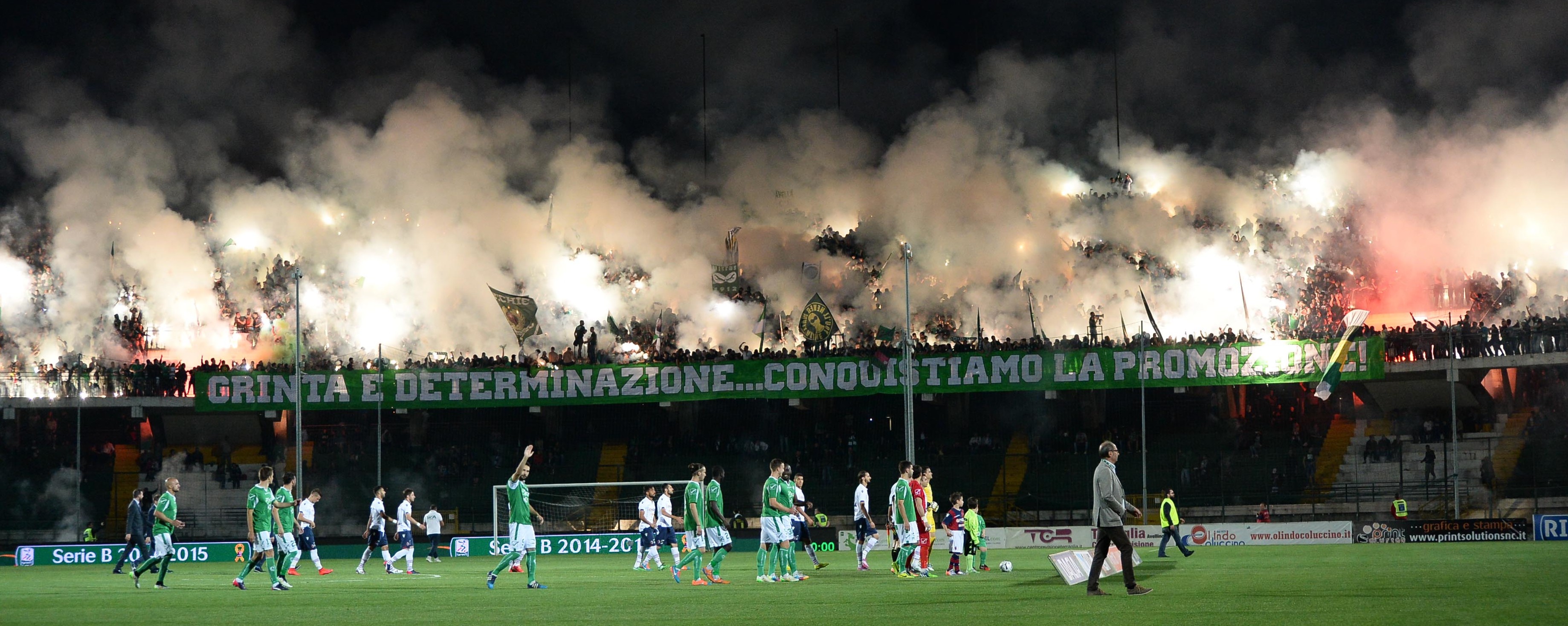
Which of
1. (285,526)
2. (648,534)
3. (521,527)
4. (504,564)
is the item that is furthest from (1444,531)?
(285,526)

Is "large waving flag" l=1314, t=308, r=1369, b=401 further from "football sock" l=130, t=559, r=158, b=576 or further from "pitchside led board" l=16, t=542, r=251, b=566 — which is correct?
"football sock" l=130, t=559, r=158, b=576

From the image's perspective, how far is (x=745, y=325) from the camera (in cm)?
5612

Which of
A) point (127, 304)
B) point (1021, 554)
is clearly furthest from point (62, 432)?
point (1021, 554)

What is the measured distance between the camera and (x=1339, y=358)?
40.6 m

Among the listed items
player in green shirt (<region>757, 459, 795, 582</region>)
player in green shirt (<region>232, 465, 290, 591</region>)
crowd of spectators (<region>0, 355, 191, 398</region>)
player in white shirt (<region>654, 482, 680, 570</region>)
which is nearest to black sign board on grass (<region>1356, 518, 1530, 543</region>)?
player in white shirt (<region>654, 482, 680, 570</region>)

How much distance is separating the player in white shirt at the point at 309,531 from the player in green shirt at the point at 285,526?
1599mm

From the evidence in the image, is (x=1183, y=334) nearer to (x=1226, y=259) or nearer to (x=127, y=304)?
(x=1226, y=259)

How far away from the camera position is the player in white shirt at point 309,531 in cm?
2608

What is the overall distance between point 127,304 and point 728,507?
29.4m

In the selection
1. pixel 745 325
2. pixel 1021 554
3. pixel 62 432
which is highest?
pixel 745 325

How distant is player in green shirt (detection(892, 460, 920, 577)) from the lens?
21.5 meters

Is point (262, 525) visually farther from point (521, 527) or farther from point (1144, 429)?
point (1144, 429)

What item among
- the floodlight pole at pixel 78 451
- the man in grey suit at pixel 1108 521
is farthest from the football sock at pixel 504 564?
the floodlight pole at pixel 78 451

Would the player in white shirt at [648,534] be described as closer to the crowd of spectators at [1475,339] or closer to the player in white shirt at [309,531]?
the player in white shirt at [309,531]
